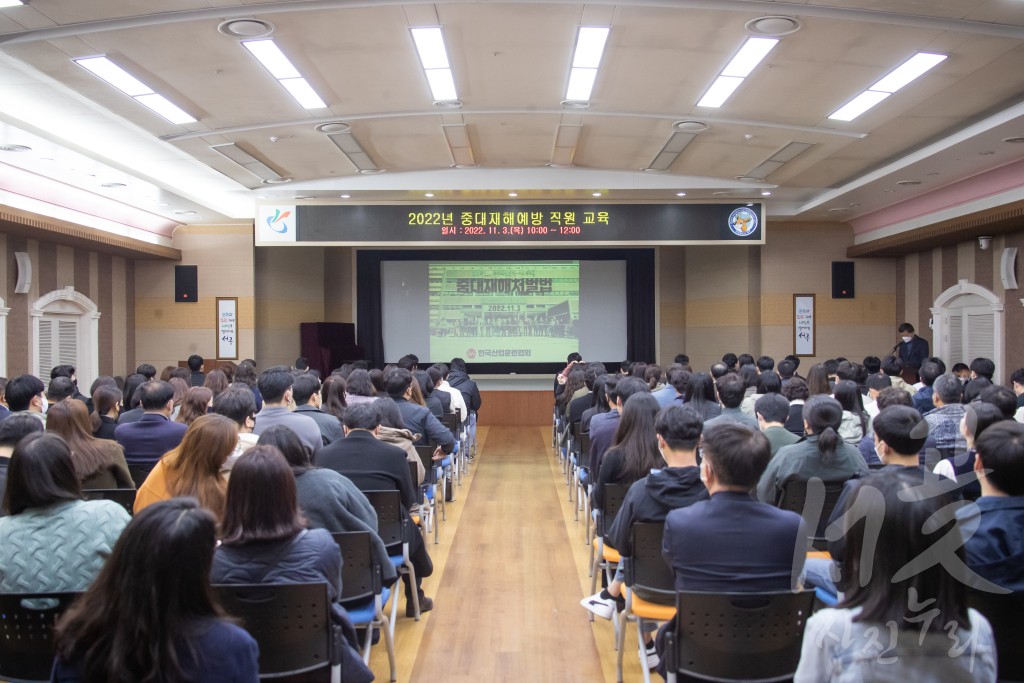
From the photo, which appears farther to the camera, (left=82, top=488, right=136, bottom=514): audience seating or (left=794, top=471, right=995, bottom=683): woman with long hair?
(left=82, top=488, right=136, bottom=514): audience seating

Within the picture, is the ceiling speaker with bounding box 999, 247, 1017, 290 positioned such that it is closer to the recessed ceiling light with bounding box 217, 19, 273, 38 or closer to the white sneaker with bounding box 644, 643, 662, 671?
the white sneaker with bounding box 644, 643, 662, 671

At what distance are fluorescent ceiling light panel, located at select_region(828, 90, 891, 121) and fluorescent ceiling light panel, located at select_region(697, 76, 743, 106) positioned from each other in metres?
0.99

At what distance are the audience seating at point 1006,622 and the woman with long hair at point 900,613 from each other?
544 millimetres

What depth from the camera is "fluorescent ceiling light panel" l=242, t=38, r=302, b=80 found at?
4969 millimetres

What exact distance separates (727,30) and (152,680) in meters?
4.63

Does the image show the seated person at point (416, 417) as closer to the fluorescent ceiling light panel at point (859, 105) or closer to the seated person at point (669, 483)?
the seated person at point (669, 483)

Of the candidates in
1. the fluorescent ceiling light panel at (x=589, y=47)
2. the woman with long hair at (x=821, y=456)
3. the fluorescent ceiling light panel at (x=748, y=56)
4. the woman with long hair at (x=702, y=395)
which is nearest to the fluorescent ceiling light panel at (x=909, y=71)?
the fluorescent ceiling light panel at (x=748, y=56)

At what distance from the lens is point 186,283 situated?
1133 centimetres

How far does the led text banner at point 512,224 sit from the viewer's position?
901 centimetres

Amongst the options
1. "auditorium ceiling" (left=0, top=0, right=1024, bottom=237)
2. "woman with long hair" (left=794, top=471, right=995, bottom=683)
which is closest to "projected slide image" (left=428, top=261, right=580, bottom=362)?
"auditorium ceiling" (left=0, top=0, right=1024, bottom=237)

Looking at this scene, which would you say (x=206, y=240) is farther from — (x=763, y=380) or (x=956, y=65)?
(x=956, y=65)

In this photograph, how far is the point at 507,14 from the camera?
4574 mm

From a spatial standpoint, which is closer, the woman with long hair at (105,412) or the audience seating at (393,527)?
the audience seating at (393,527)

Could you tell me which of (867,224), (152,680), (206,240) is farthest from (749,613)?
(206,240)
